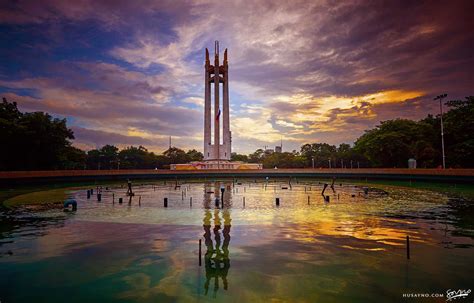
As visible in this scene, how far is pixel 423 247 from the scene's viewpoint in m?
18.2

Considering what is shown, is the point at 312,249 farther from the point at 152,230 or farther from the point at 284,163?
the point at 284,163

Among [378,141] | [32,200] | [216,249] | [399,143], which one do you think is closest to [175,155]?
[378,141]

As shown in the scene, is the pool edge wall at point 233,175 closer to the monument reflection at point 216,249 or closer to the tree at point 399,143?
the tree at point 399,143

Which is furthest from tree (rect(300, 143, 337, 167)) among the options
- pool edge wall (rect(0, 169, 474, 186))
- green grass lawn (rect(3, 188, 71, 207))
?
green grass lawn (rect(3, 188, 71, 207))

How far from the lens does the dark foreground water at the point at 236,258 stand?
1260 cm

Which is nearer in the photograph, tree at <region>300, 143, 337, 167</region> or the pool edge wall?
the pool edge wall

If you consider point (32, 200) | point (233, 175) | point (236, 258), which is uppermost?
point (233, 175)

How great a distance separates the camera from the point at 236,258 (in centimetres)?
1669

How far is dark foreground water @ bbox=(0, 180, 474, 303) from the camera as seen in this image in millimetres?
12602

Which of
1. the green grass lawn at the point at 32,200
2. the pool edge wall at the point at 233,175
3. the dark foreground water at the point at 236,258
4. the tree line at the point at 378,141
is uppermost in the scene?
the tree line at the point at 378,141

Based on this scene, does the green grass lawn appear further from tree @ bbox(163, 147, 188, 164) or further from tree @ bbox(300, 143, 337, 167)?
tree @ bbox(300, 143, 337, 167)

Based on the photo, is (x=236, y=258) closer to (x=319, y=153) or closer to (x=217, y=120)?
(x=217, y=120)

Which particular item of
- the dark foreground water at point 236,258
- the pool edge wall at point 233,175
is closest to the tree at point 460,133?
the pool edge wall at point 233,175

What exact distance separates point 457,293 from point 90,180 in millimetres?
83972
